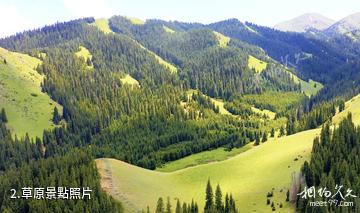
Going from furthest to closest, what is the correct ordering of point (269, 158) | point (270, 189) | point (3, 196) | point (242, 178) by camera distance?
point (269, 158) → point (242, 178) → point (3, 196) → point (270, 189)

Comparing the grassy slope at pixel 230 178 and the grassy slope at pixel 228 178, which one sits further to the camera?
the grassy slope at pixel 230 178

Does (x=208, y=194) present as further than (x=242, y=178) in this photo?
No

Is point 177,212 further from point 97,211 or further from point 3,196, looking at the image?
point 3,196

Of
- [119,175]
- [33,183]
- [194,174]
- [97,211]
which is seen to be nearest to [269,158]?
[194,174]

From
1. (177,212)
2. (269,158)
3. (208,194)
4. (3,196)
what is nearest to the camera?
(177,212)

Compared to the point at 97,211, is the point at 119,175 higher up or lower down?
higher up

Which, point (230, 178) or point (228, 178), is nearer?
point (230, 178)

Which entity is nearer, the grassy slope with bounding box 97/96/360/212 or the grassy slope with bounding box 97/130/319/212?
the grassy slope with bounding box 97/96/360/212
